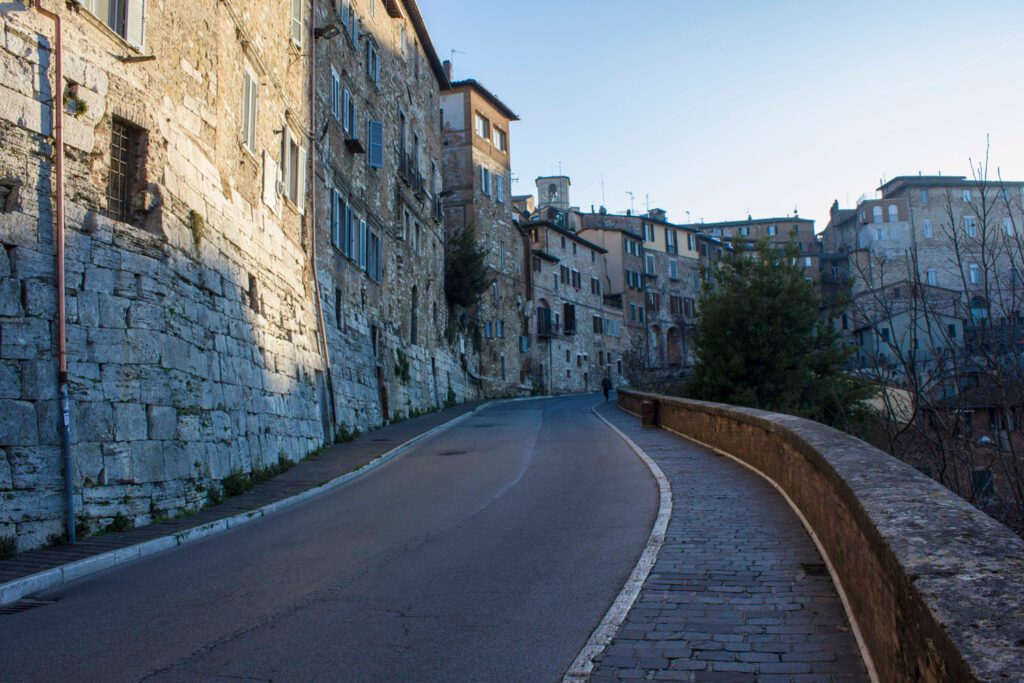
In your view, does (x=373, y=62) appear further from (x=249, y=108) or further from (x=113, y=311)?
(x=113, y=311)

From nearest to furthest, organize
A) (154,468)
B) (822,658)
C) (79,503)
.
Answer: (822,658)
(79,503)
(154,468)

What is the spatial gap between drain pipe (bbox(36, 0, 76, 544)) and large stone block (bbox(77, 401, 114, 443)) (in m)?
0.27

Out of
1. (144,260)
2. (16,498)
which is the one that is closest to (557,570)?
(16,498)

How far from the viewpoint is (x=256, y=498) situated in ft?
42.9

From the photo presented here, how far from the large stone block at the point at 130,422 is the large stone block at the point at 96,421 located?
101 mm

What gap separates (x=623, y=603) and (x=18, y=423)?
6709 mm

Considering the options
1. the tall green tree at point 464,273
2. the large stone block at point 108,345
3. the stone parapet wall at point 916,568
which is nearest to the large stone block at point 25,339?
the large stone block at point 108,345

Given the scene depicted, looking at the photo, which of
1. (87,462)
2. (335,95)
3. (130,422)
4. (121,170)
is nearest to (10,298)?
(87,462)

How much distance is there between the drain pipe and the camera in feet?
31.3

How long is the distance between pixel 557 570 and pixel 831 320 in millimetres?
31255

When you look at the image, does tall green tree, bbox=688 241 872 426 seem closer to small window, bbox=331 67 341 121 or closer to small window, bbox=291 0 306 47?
small window, bbox=331 67 341 121

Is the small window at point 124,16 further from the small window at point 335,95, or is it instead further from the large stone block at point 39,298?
the small window at point 335,95

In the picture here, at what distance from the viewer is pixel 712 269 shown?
39.1 meters

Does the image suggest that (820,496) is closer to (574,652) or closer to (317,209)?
(574,652)
